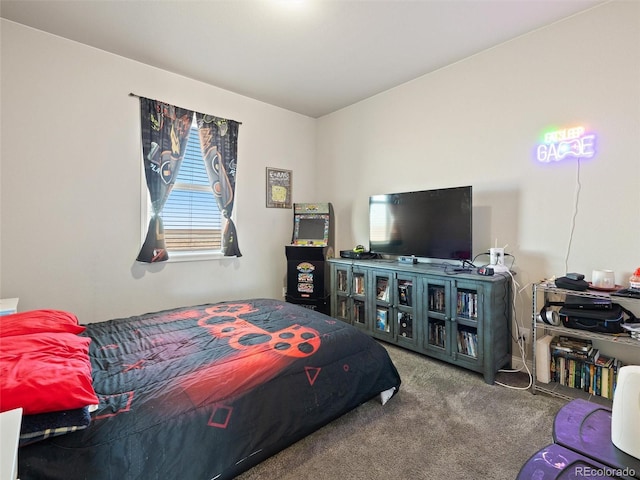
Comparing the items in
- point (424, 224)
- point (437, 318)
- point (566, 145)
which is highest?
point (566, 145)

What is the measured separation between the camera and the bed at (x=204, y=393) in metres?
1.15

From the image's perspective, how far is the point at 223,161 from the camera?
359 centimetres

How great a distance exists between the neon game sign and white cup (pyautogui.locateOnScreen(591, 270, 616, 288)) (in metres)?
0.85

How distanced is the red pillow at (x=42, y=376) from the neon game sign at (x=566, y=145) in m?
3.20

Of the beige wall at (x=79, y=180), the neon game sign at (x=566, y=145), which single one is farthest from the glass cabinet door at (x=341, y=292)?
the neon game sign at (x=566, y=145)

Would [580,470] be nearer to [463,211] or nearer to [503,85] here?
[463,211]

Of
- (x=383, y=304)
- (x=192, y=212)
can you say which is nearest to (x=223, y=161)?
(x=192, y=212)

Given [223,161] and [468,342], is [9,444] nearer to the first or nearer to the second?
[468,342]

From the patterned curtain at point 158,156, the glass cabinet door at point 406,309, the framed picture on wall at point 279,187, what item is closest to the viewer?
the glass cabinet door at point 406,309

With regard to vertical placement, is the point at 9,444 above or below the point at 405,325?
above

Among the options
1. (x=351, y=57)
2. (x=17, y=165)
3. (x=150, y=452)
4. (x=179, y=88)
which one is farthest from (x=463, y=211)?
(x=17, y=165)

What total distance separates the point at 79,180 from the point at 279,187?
82.2 inches

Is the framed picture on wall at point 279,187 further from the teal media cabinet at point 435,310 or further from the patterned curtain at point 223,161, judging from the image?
the teal media cabinet at point 435,310

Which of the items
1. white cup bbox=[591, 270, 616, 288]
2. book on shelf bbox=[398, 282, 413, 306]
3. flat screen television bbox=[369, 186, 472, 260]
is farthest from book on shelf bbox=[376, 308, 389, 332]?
white cup bbox=[591, 270, 616, 288]
